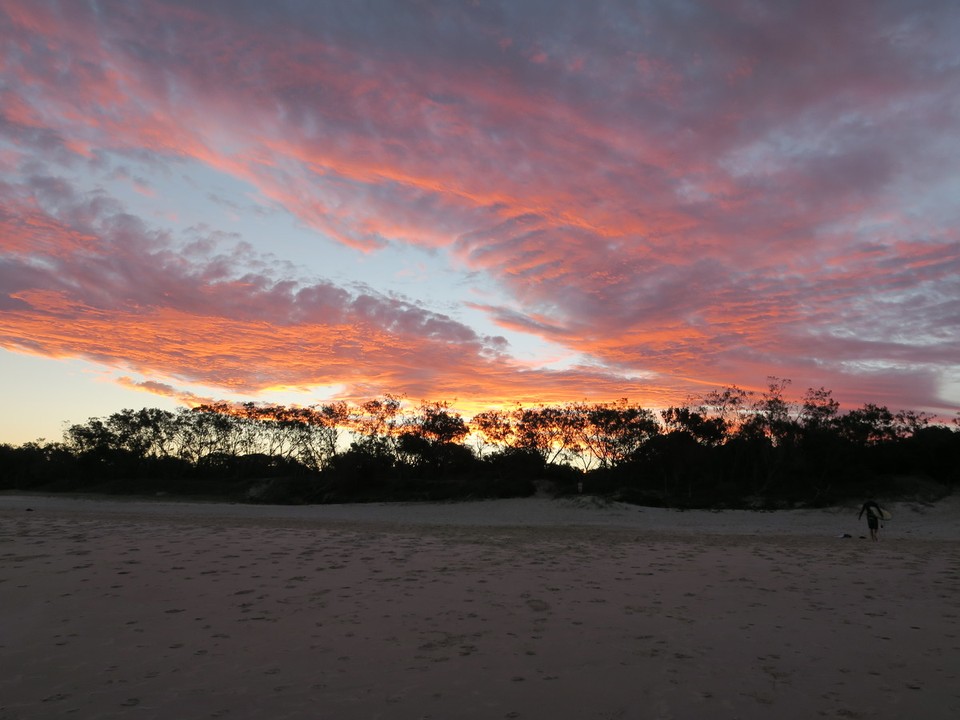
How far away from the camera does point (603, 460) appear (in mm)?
53406

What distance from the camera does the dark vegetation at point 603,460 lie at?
140 feet

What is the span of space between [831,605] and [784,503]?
1274 inches

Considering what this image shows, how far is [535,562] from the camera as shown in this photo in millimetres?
13422

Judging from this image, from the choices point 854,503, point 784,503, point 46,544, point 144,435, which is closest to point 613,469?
point 784,503

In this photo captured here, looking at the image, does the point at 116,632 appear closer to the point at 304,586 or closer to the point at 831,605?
the point at 304,586

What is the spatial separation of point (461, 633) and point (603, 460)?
155 ft

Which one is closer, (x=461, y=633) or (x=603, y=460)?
(x=461, y=633)

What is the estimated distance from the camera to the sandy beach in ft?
18.4

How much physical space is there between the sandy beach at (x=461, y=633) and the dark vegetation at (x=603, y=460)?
3060 centimetres

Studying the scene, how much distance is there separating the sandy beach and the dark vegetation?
30.6 m

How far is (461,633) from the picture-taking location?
7766 millimetres

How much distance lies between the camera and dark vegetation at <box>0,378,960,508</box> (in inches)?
1676

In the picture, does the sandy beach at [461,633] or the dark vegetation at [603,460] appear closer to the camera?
the sandy beach at [461,633]

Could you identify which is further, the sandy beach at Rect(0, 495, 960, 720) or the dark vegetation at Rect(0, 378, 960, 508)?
the dark vegetation at Rect(0, 378, 960, 508)
